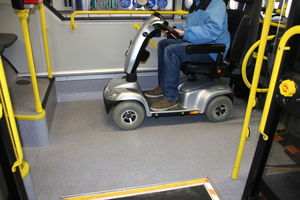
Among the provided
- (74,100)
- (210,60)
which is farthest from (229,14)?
(74,100)

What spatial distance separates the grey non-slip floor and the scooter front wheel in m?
0.08

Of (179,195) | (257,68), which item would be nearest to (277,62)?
(257,68)

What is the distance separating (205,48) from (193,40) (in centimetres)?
14

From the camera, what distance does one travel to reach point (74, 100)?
135 inches

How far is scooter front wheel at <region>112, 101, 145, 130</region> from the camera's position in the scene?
2.68 meters

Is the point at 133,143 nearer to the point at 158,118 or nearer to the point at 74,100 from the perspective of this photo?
the point at 158,118

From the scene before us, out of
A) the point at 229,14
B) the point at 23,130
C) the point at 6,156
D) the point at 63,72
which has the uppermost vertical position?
the point at 229,14

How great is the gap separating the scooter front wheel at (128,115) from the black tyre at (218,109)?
0.77 metres

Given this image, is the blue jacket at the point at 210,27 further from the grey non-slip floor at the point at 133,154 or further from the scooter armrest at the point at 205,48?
the grey non-slip floor at the point at 133,154

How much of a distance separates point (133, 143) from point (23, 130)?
3.39ft

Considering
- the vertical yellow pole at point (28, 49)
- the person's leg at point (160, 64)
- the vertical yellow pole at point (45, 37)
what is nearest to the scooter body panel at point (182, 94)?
the person's leg at point (160, 64)

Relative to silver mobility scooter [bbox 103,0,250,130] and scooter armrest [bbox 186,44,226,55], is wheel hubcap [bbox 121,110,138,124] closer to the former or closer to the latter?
silver mobility scooter [bbox 103,0,250,130]

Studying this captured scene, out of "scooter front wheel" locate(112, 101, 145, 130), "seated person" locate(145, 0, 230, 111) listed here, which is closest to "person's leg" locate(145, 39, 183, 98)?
"seated person" locate(145, 0, 230, 111)

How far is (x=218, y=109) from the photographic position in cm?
296
